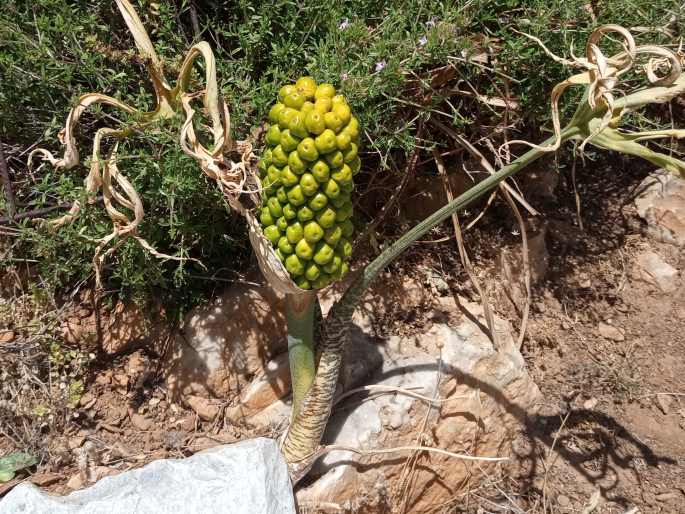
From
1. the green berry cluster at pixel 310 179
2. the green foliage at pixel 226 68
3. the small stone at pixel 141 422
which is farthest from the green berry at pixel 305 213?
the small stone at pixel 141 422

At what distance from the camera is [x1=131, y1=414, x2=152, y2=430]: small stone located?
2.24 meters

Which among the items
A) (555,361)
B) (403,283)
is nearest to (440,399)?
(403,283)

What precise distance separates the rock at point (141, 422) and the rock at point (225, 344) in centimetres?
14

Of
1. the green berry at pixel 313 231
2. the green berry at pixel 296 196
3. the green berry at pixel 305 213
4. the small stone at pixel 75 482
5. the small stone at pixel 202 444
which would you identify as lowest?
the small stone at pixel 202 444

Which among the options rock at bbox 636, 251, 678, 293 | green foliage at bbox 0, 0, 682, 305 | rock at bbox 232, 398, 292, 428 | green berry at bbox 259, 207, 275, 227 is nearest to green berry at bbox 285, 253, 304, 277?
green berry at bbox 259, 207, 275, 227

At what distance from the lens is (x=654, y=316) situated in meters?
2.74

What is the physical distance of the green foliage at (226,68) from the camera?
185 cm

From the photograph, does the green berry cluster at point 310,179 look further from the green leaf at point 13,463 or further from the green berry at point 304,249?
the green leaf at point 13,463

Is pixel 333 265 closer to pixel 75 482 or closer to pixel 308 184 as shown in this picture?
pixel 308 184

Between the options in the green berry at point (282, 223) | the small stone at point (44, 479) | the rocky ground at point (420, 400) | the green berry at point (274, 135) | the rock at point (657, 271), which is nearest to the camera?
the green berry at point (274, 135)

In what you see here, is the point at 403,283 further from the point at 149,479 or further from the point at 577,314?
the point at 149,479

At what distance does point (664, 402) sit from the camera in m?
2.51

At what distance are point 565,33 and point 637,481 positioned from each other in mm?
1780

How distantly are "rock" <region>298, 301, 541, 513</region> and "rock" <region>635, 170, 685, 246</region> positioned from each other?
3.47 ft
